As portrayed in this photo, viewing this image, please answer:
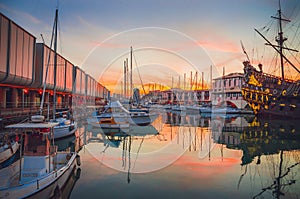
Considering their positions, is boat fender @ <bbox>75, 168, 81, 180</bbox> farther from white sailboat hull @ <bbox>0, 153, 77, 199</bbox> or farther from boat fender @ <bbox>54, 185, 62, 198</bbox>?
boat fender @ <bbox>54, 185, 62, 198</bbox>

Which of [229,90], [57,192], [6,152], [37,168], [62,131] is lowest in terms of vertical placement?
[57,192]

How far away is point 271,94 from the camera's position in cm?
5047

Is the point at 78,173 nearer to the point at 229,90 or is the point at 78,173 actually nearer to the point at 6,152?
the point at 6,152

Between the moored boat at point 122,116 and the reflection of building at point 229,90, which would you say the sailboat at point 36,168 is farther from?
the reflection of building at point 229,90

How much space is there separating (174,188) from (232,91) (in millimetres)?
75846

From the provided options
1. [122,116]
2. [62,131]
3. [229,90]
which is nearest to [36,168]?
[62,131]

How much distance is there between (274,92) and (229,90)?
1243 inches

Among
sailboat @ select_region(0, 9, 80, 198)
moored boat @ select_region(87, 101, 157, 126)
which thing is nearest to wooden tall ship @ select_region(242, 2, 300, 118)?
moored boat @ select_region(87, 101, 157, 126)

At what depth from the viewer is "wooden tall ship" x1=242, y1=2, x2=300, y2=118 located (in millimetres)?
48000

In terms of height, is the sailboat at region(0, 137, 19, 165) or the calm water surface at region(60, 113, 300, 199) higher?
the sailboat at region(0, 137, 19, 165)

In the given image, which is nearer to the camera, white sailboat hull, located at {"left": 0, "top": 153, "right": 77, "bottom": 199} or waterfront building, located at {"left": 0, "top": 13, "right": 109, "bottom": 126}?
white sailboat hull, located at {"left": 0, "top": 153, "right": 77, "bottom": 199}

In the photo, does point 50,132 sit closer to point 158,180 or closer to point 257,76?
point 158,180

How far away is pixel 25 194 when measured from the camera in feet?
24.4

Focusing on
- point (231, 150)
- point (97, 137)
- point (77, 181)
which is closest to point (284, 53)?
point (231, 150)
